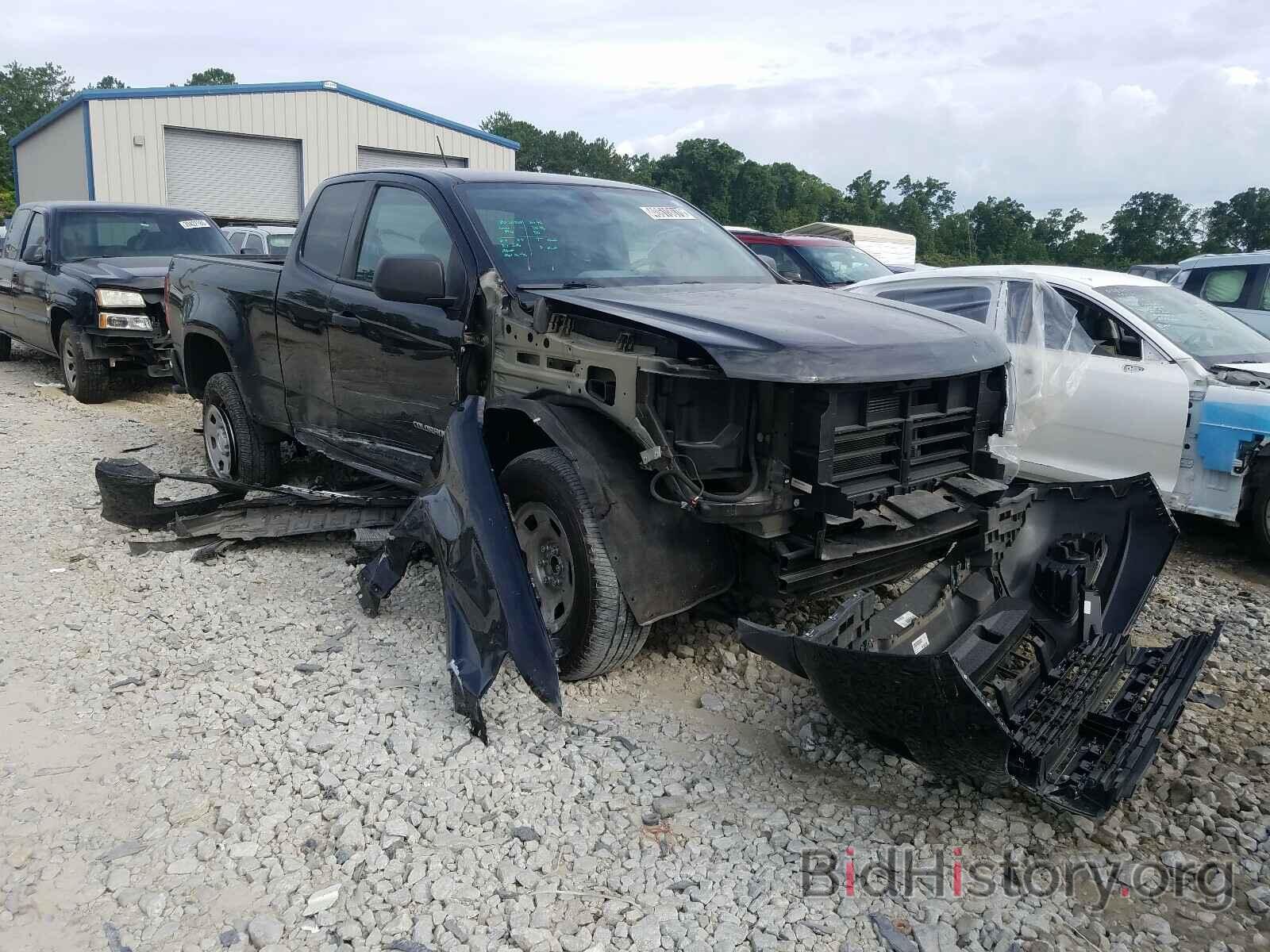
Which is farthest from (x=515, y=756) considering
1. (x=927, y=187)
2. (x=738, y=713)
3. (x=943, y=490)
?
(x=927, y=187)

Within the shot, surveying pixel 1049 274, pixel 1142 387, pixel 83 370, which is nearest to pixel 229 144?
pixel 83 370

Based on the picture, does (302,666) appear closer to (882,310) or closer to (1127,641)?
(882,310)

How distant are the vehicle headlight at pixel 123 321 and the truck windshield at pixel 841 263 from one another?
23.0 ft

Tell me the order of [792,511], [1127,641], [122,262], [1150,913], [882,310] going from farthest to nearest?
[122,262] < [882,310] < [1127,641] < [792,511] < [1150,913]

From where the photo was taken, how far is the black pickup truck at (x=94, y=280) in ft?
30.7

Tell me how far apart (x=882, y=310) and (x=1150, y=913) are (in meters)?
2.28

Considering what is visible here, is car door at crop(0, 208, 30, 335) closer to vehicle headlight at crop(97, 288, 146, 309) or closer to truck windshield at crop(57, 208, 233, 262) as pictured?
truck windshield at crop(57, 208, 233, 262)

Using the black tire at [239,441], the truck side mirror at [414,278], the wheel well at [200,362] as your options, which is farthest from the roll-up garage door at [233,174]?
the truck side mirror at [414,278]

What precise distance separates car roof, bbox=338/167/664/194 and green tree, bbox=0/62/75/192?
202 ft

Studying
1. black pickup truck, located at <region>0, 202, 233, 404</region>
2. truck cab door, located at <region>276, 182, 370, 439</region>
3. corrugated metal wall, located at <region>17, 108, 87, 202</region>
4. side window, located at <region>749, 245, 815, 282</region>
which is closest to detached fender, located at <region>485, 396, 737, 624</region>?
truck cab door, located at <region>276, 182, 370, 439</region>

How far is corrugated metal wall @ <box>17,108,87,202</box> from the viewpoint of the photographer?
71.6 ft

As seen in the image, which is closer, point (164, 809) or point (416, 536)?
point (164, 809)

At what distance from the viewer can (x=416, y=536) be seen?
13.3 feet

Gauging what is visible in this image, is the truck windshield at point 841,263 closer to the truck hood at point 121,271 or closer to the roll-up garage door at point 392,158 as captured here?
the truck hood at point 121,271
